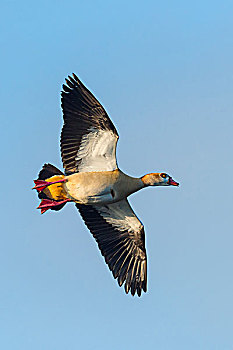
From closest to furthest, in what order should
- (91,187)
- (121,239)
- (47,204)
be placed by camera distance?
(91,187) < (47,204) < (121,239)

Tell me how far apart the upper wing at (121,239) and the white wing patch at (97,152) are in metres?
0.94

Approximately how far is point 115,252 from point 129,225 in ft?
1.83

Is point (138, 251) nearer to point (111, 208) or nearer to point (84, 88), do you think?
point (111, 208)

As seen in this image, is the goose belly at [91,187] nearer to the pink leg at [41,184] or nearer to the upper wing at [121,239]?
the pink leg at [41,184]

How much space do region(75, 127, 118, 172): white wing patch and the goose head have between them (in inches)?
33.2

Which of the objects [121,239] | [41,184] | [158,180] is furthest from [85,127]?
[121,239]

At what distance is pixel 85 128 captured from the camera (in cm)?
1300

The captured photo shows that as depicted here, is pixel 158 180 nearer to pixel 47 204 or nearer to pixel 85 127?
pixel 85 127

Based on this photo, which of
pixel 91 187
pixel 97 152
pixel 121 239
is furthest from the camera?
pixel 121 239

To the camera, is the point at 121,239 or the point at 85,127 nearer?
the point at 85,127

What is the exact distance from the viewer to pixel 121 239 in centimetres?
1407

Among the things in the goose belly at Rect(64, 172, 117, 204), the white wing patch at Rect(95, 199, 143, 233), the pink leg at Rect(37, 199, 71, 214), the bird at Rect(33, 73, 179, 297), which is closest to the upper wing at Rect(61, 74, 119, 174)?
the bird at Rect(33, 73, 179, 297)

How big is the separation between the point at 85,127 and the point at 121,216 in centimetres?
193

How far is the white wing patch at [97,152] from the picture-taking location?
512 inches
